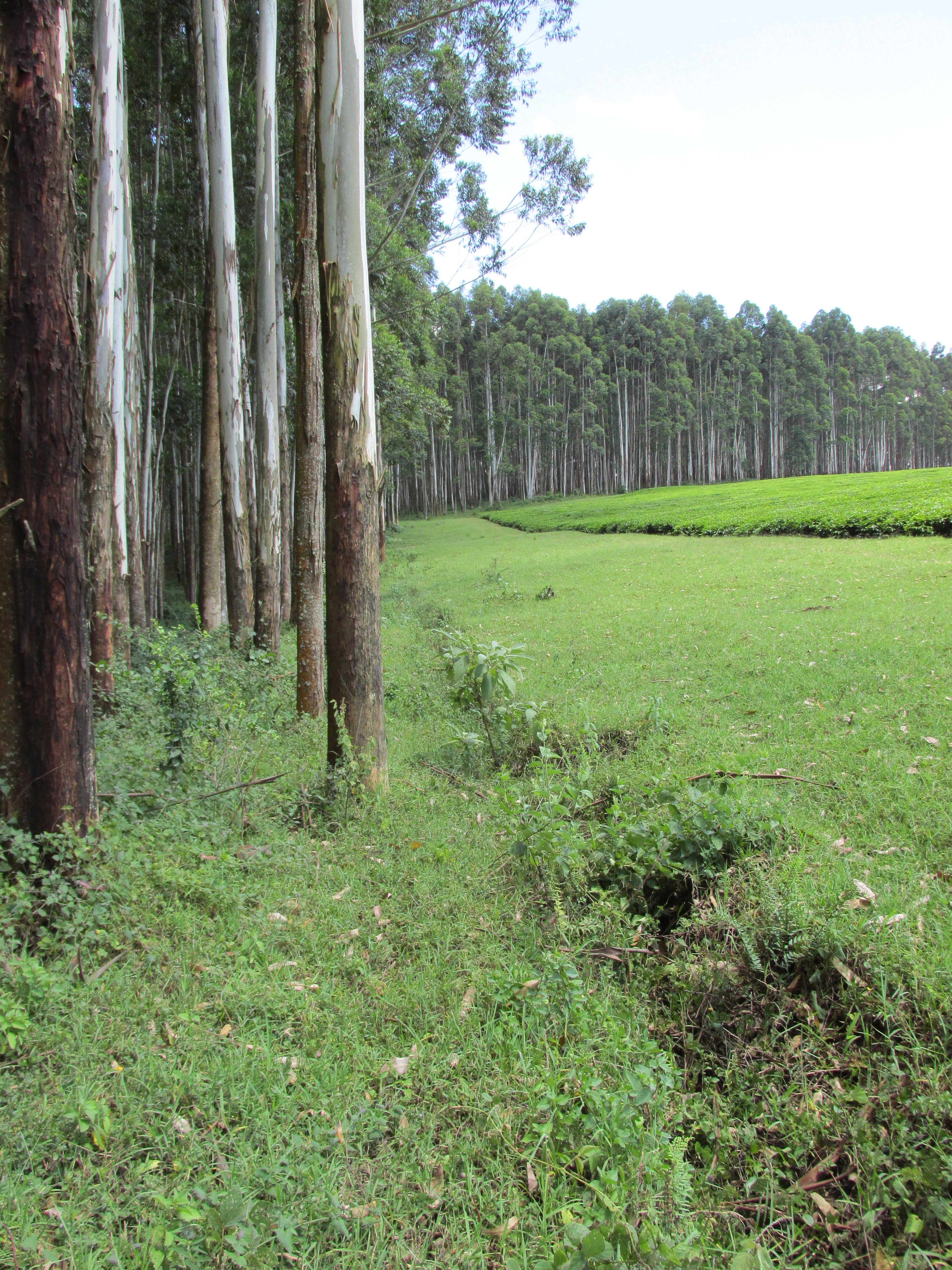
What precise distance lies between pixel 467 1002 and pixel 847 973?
1469mm

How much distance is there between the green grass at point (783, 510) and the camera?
17.3 meters

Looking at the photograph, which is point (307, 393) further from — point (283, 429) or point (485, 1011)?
point (283, 429)

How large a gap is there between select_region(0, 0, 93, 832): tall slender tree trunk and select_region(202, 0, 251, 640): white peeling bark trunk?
6.28 metres

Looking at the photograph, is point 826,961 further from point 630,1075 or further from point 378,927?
point 378,927

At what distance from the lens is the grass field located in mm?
1972

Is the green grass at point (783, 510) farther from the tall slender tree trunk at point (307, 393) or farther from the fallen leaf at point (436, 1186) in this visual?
the fallen leaf at point (436, 1186)

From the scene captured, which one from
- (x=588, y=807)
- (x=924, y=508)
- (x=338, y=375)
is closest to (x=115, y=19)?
(x=338, y=375)

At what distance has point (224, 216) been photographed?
30.3 feet

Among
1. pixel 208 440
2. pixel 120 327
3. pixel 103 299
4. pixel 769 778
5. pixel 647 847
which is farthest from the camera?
pixel 208 440

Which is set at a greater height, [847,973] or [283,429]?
[283,429]

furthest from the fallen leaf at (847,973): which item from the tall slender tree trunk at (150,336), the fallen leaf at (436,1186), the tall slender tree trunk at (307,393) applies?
the tall slender tree trunk at (150,336)

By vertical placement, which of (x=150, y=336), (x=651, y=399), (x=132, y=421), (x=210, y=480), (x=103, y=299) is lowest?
(x=210, y=480)

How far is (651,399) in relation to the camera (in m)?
61.1

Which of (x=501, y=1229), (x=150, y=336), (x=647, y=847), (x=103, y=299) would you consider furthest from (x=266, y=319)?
(x=501, y=1229)
